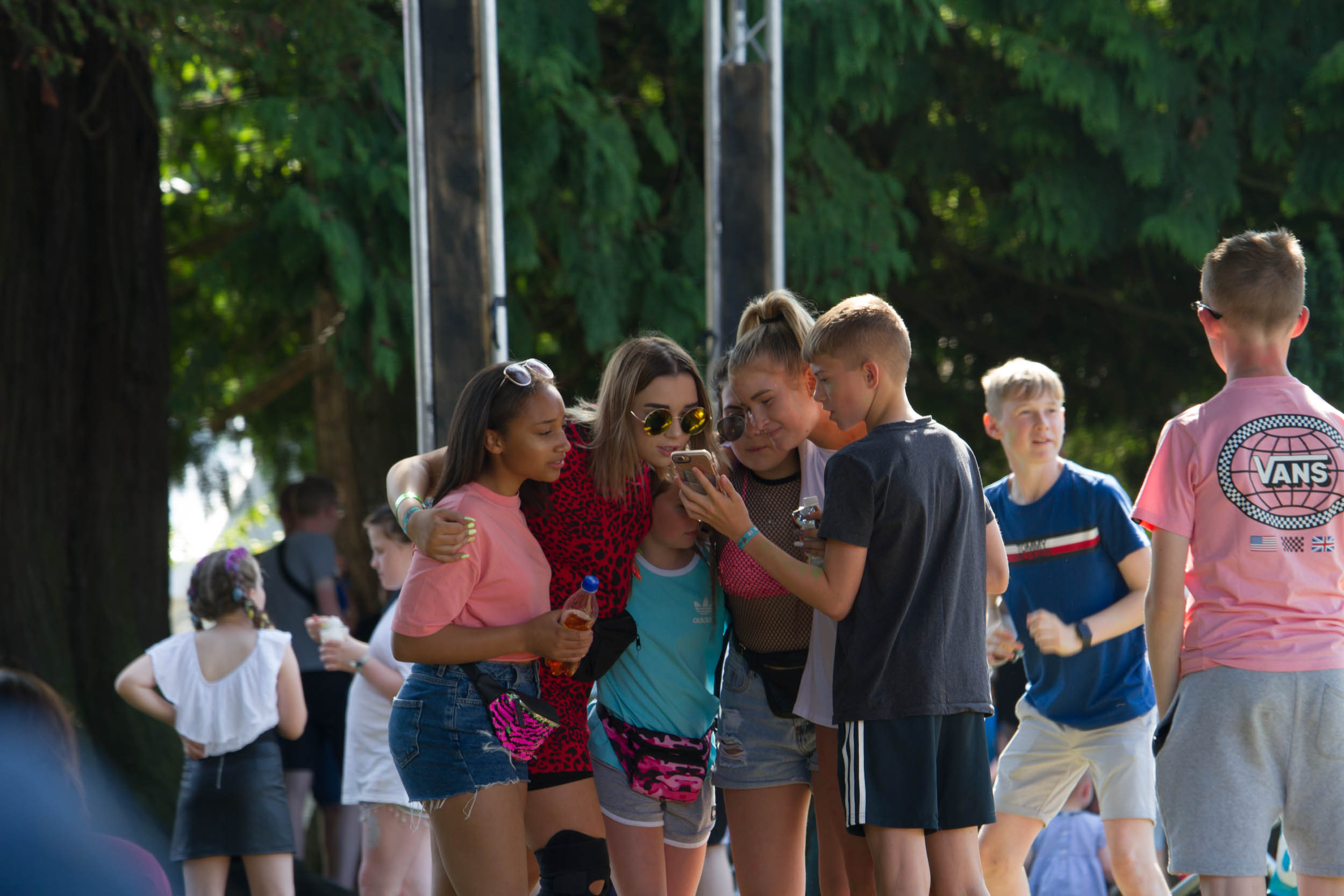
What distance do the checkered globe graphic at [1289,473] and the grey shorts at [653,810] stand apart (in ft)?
4.82

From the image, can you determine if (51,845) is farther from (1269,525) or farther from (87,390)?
(87,390)

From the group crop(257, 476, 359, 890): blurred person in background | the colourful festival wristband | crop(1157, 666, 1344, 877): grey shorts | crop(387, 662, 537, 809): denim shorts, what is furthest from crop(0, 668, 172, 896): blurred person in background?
crop(257, 476, 359, 890): blurred person in background

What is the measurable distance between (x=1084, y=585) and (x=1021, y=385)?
2.20 ft

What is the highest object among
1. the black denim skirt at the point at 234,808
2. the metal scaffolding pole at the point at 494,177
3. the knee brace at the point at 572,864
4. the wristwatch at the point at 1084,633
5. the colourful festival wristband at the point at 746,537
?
the metal scaffolding pole at the point at 494,177

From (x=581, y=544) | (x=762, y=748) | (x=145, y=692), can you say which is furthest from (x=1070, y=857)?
(x=145, y=692)

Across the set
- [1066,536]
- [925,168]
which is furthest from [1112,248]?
[1066,536]

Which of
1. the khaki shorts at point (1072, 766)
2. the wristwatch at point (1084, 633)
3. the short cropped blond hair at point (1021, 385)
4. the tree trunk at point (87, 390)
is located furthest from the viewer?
the tree trunk at point (87, 390)

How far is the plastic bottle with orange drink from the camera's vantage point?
2.78m

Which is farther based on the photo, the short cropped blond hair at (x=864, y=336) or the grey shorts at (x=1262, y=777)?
the short cropped blond hair at (x=864, y=336)

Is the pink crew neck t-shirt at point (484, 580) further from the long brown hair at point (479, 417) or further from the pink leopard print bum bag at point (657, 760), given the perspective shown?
the pink leopard print bum bag at point (657, 760)

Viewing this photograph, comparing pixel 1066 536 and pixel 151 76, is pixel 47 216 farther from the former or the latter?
pixel 1066 536

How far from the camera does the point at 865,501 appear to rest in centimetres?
274

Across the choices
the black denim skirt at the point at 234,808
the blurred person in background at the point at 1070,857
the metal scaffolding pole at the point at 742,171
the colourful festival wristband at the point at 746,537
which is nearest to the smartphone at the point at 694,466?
the colourful festival wristband at the point at 746,537

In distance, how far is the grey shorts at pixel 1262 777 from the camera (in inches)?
107
